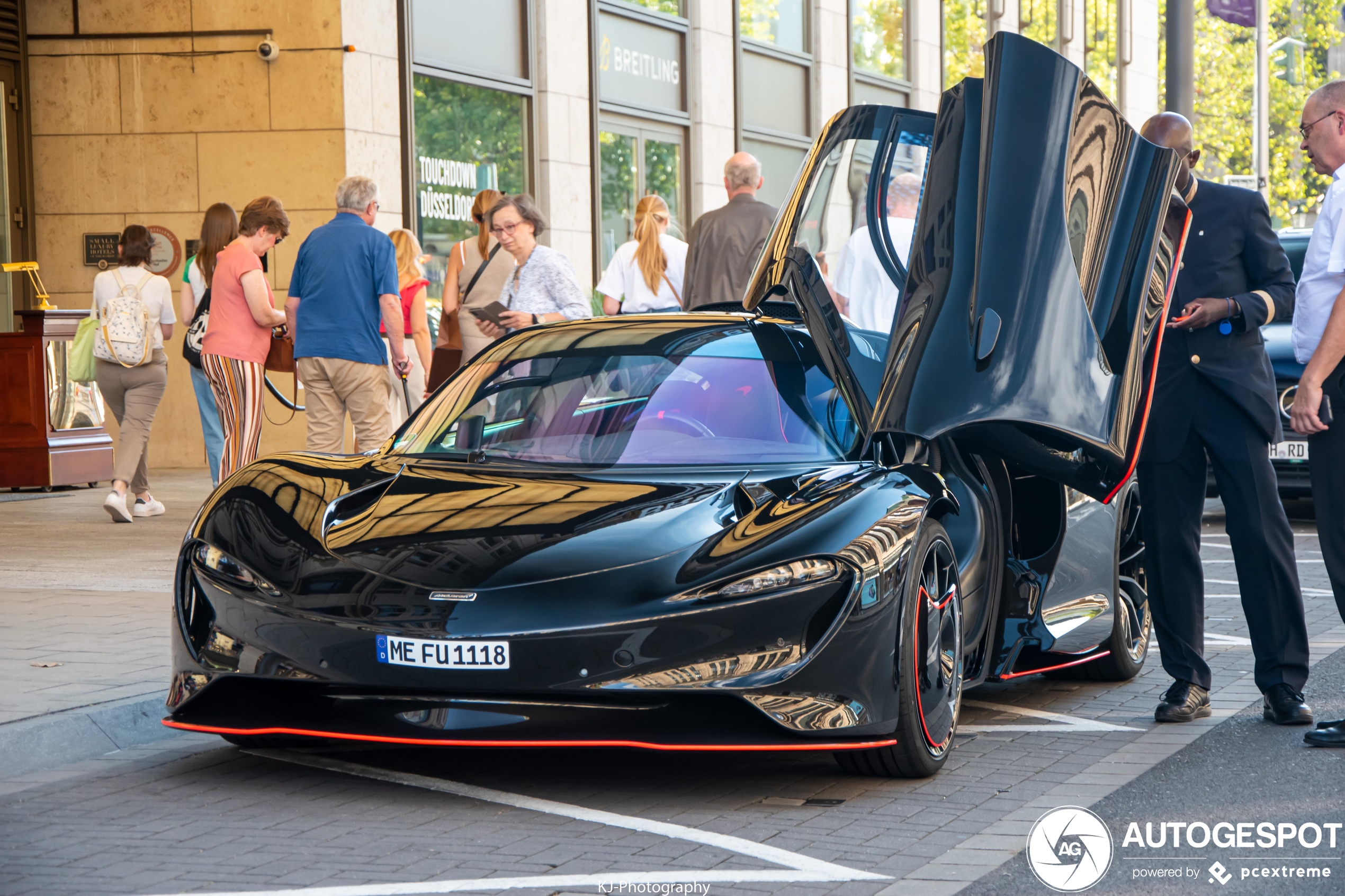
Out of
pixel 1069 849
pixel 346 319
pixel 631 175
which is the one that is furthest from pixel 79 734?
pixel 631 175

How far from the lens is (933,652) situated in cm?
504

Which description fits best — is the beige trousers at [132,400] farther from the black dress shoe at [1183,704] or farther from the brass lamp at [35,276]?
the black dress shoe at [1183,704]

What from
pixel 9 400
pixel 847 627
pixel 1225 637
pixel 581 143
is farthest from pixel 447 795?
pixel 581 143

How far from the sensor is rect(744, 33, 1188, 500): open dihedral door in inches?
206

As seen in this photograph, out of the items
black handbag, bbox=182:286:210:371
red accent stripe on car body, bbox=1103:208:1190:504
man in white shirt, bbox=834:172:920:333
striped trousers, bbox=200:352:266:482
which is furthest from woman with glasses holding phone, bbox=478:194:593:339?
red accent stripe on car body, bbox=1103:208:1190:504

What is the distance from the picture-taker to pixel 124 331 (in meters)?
11.4

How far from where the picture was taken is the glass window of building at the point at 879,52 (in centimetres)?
2291

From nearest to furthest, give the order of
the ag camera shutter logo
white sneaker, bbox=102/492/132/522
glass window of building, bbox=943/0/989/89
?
the ag camera shutter logo, white sneaker, bbox=102/492/132/522, glass window of building, bbox=943/0/989/89

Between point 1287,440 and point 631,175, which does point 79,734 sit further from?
point 631,175

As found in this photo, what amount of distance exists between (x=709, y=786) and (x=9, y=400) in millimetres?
9429

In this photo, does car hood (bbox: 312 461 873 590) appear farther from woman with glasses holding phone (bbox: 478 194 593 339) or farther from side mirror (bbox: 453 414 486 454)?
woman with glasses holding phone (bbox: 478 194 593 339)

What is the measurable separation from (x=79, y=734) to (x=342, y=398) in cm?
442

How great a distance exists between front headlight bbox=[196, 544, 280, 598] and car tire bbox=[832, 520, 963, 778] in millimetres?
1582

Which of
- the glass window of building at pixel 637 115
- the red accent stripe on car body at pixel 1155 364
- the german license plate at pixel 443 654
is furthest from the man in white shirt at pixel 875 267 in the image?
the glass window of building at pixel 637 115
